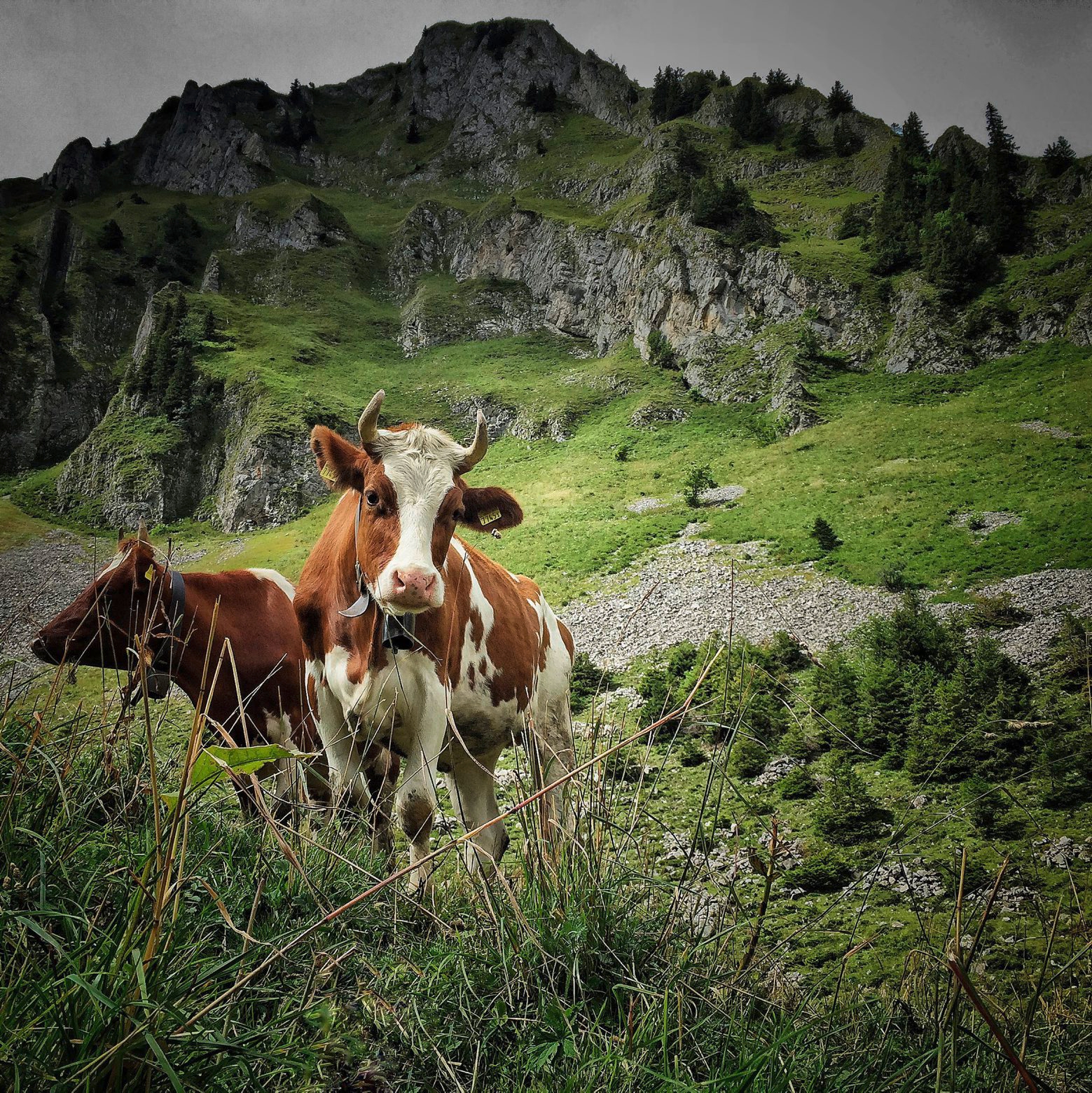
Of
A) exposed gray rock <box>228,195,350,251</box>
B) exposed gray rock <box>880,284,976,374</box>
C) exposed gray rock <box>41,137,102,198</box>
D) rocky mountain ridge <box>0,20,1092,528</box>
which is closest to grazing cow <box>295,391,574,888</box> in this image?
rocky mountain ridge <box>0,20,1092,528</box>

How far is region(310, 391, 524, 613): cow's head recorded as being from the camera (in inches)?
116

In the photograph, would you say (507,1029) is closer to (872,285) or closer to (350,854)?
(350,854)

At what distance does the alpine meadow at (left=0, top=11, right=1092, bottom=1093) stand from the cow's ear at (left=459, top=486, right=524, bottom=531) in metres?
0.03

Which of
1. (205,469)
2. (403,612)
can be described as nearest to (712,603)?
(403,612)

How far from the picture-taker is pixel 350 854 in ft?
8.73

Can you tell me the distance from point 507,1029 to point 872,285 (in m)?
49.0

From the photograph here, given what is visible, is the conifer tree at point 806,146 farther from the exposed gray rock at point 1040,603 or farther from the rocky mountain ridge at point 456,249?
the exposed gray rock at point 1040,603

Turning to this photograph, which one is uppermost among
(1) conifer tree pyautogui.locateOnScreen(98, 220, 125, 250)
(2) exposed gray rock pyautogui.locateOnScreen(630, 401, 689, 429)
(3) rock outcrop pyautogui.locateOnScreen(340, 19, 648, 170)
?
(3) rock outcrop pyautogui.locateOnScreen(340, 19, 648, 170)

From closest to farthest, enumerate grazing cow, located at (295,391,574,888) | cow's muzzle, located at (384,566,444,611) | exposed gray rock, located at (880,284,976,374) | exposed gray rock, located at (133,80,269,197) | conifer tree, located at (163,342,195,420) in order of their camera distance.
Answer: cow's muzzle, located at (384,566,444,611), grazing cow, located at (295,391,574,888), exposed gray rock, located at (880,284,976,374), conifer tree, located at (163,342,195,420), exposed gray rock, located at (133,80,269,197)

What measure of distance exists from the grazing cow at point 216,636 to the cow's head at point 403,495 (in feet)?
5.02

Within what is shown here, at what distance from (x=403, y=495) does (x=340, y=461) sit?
61cm

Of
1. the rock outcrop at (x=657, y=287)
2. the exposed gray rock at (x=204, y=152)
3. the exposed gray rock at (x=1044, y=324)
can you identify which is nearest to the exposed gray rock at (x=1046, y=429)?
the rock outcrop at (x=657, y=287)

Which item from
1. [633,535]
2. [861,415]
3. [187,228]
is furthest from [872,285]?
[187,228]

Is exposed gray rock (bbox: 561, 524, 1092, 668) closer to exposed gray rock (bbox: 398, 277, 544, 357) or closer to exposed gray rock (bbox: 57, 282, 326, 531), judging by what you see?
exposed gray rock (bbox: 57, 282, 326, 531)
